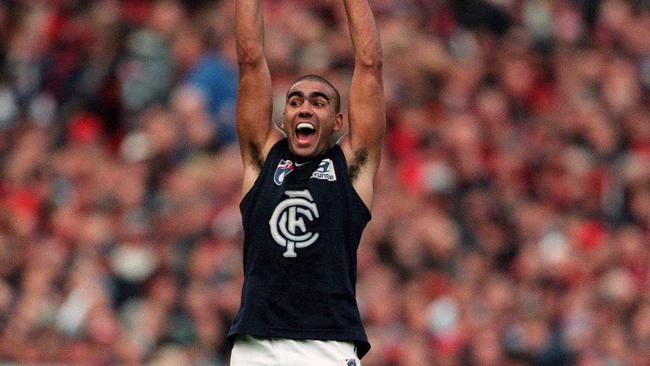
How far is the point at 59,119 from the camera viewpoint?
14.9m

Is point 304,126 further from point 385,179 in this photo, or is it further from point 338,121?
point 385,179

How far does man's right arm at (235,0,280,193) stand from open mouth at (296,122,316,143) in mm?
193

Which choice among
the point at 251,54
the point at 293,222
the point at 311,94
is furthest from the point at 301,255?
the point at 251,54

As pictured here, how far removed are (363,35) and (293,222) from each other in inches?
43.0

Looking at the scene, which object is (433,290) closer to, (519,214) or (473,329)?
(473,329)

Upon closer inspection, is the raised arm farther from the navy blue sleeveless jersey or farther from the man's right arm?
the man's right arm

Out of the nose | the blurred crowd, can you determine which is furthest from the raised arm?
the blurred crowd

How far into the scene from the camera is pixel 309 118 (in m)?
7.51

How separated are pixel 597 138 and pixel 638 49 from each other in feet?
5.02

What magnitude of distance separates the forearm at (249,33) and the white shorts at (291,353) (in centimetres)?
145

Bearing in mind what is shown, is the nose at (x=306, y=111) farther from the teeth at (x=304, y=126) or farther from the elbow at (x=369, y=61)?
the elbow at (x=369, y=61)

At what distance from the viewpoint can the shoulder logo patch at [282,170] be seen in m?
7.42

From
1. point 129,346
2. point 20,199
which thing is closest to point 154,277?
point 129,346

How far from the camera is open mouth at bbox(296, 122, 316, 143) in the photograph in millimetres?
7492
